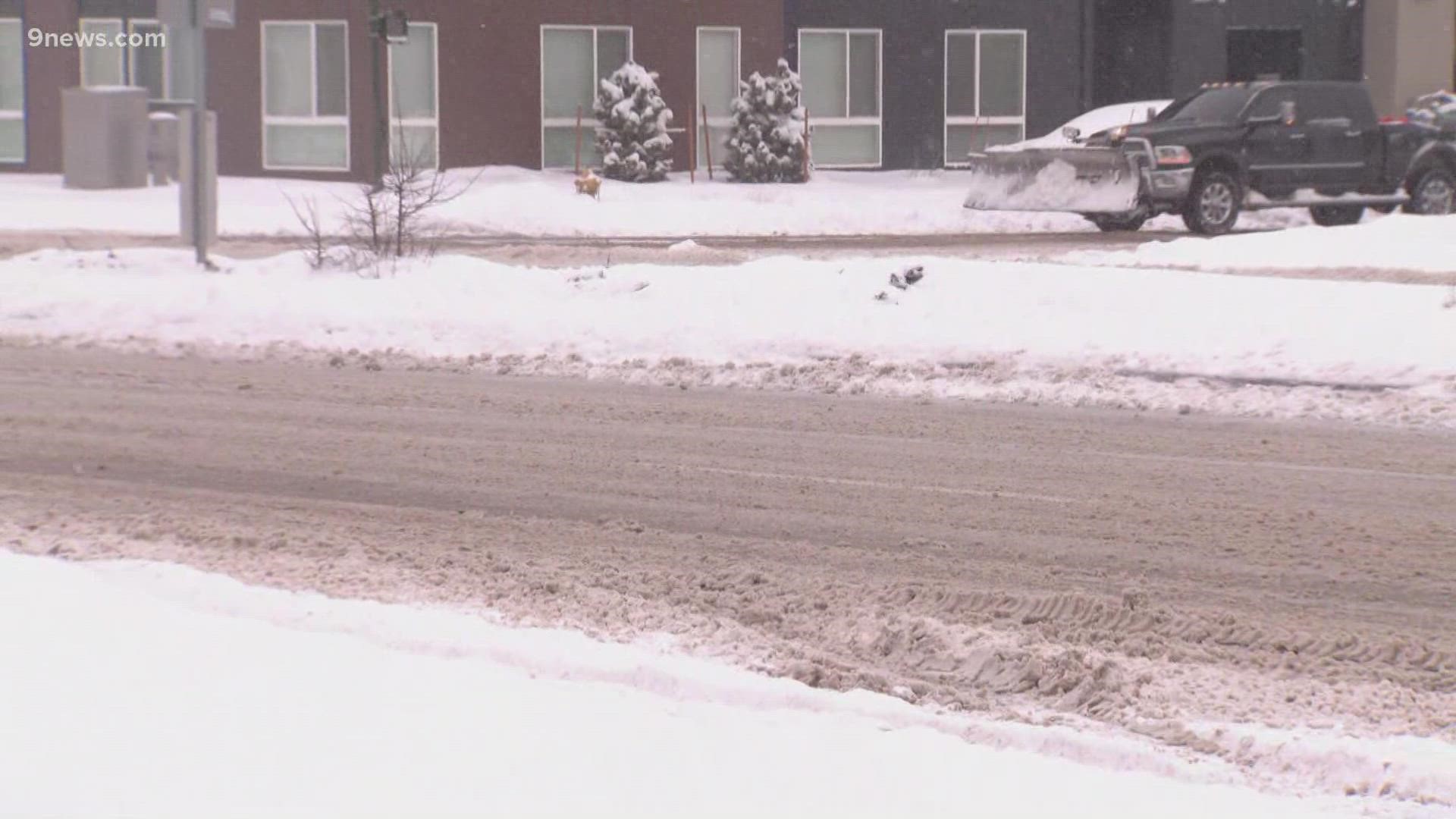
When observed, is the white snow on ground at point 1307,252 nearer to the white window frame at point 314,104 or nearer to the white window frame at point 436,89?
the white window frame at point 436,89

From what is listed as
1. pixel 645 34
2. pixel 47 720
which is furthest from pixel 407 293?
pixel 645 34

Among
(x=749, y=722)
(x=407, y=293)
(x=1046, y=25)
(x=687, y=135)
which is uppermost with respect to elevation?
(x=1046, y=25)

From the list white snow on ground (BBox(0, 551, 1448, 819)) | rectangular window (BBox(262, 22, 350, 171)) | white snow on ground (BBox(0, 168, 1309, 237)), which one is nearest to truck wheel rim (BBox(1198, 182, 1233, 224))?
white snow on ground (BBox(0, 168, 1309, 237))

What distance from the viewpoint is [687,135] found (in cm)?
3347

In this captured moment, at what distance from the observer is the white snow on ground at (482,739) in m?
4.64

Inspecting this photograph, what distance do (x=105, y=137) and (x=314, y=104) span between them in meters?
3.93

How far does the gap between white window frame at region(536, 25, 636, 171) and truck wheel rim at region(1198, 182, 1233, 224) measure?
45.3 ft

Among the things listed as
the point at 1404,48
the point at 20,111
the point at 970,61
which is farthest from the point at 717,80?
the point at 1404,48

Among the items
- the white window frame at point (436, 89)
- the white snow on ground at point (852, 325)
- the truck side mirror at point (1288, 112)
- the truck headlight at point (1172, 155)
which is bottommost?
the white snow on ground at point (852, 325)

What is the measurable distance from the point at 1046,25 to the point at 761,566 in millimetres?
29821

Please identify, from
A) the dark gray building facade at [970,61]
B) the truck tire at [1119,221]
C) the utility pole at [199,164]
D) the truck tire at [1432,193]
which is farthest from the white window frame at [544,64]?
the utility pole at [199,164]

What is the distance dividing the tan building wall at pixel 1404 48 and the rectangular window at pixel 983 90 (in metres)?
7.34

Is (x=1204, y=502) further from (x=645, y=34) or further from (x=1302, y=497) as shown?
(x=645, y=34)

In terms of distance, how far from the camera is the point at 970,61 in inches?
1391
